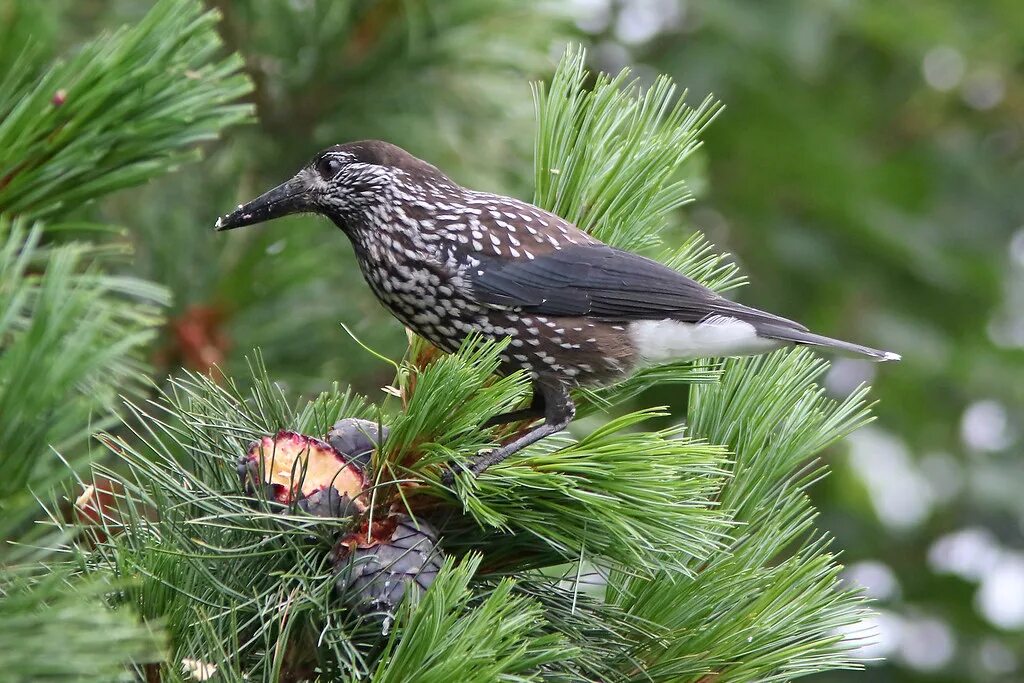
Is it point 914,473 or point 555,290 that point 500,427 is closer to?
point 555,290

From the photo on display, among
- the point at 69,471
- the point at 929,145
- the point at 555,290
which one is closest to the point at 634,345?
the point at 555,290

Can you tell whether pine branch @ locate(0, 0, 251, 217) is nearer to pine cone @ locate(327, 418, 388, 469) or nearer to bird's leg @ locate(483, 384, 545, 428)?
pine cone @ locate(327, 418, 388, 469)

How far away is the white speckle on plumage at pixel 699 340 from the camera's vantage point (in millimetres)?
2678

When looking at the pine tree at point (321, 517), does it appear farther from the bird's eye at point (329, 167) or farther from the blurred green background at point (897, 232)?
the blurred green background at point (897, 232)

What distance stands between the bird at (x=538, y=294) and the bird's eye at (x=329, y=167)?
0.08 ft

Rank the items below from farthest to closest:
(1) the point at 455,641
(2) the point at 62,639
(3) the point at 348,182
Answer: (3) the point at 348,182 → (1) the point at 455,641 → (2) the point at 62,639

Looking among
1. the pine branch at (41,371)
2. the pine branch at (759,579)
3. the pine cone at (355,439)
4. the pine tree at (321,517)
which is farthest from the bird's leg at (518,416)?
the pine branch at (41,371)

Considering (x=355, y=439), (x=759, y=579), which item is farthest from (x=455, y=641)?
(x=759, y=579)

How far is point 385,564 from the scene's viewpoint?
1.68 metres

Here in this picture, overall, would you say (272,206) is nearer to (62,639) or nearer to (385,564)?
(385,564)

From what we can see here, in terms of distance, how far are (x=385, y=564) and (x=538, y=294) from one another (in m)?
1.16

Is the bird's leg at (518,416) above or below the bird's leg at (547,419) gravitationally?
below

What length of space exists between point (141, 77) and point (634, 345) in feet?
4.10

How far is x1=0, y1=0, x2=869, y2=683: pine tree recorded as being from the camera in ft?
4.40
